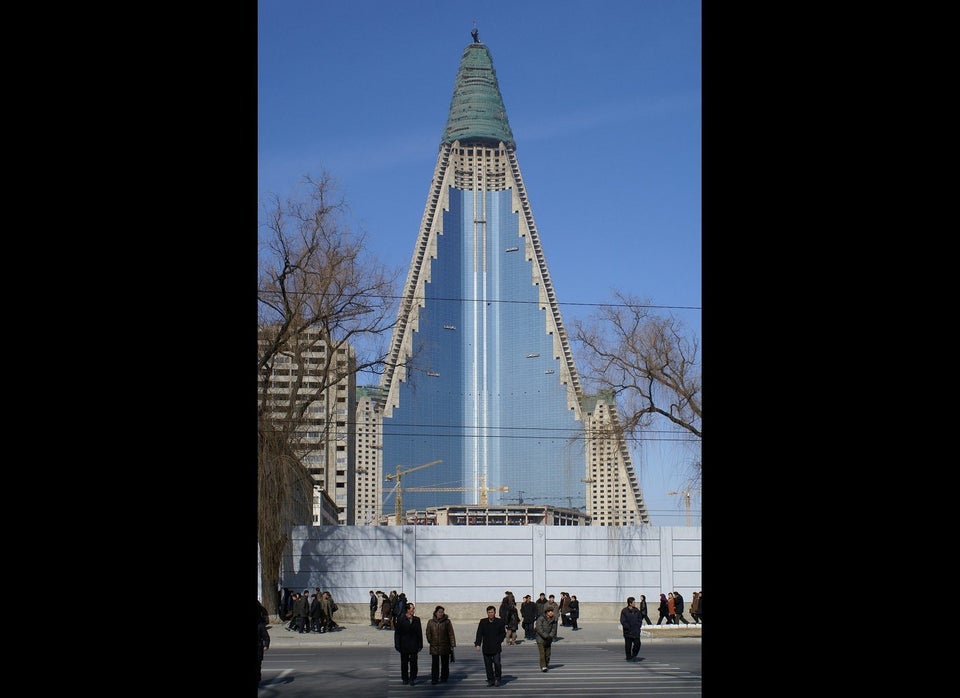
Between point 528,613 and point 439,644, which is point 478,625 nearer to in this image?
point 439,644

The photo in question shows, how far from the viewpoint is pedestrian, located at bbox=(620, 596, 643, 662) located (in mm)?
22266

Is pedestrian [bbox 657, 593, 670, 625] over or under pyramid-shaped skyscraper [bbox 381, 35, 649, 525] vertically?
under

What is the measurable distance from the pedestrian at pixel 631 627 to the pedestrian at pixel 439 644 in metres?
4.57

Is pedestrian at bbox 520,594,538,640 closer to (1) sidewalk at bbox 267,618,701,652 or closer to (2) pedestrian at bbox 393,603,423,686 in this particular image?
Result: (1) sidewalk at bbox 267,618,701,652

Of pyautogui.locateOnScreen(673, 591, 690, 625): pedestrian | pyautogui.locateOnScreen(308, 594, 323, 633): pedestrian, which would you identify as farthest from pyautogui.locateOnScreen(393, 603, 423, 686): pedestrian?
pyautogui.locateOnScreen(673, 591, 690, 625): pedestrian

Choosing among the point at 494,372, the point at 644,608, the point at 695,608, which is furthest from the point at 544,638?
the point at 494,372

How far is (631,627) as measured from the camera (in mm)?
22438

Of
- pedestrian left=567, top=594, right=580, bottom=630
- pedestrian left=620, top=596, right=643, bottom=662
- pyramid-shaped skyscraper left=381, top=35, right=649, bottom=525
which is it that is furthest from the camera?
pyramid-shaped skyscraper left=381, top=35, right=649, bottom=525

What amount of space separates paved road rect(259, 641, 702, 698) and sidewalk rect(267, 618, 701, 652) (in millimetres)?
901

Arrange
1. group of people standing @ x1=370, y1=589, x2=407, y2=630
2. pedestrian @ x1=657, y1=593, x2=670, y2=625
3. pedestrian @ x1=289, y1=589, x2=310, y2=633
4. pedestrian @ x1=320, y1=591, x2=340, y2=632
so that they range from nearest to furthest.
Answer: pedestrian @ x1=289, y1=589, x2=310, y2=633 < pedestrian @ x1=320, y1=591, x2=340, y2=632 < group of people standing @ x1=370, y1=589, x2=407, y2=630 < pedestrian @ x1=657, y1=593, x2=670, y2=625
